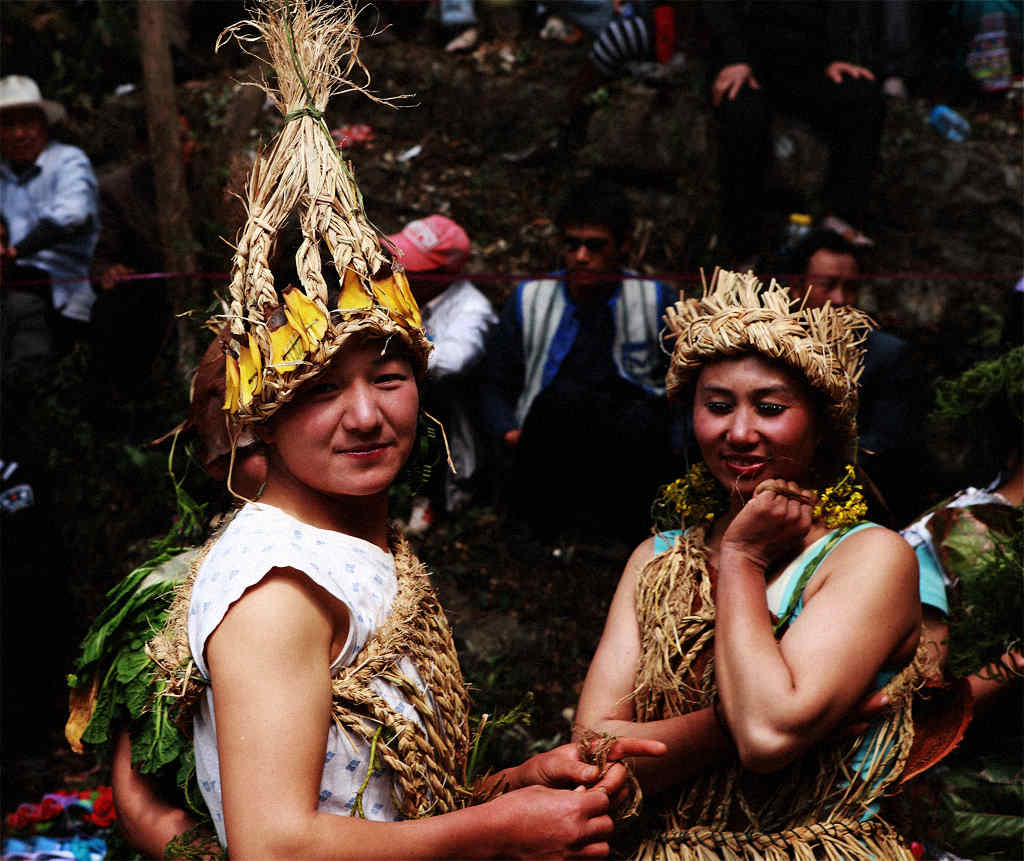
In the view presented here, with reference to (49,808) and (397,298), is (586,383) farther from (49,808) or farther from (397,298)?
(397,298)

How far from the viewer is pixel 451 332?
5320 millimetres

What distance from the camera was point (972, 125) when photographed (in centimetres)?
746

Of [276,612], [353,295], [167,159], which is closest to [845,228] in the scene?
[167,159]

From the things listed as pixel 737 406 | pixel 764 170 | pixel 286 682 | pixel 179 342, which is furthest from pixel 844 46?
pixel 286 682

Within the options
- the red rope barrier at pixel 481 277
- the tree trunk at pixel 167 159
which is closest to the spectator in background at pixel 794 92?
the red rope barrier at pixel 481 277

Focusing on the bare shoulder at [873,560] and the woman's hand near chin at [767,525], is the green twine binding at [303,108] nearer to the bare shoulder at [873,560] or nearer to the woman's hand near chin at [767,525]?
the woman's hand near chin at [767,525]

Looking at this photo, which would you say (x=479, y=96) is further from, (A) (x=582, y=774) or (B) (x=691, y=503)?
(A) (x=582, y=774)

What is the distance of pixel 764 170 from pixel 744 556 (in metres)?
4.69

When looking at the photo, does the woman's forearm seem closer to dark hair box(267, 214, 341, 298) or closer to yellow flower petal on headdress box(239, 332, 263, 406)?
yellow flower petal on headdress box(239, 332, 263, 406)

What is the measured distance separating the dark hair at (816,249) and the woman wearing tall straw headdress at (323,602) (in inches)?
125

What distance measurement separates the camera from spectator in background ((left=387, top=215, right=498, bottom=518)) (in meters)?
5.23

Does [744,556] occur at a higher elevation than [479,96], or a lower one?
lower

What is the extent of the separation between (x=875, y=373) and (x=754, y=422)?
254cm

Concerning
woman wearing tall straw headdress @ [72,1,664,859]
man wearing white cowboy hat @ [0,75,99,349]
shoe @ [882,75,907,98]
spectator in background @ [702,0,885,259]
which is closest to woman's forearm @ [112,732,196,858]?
woman wearing tall straw headdress @ [72,1,664,859]
